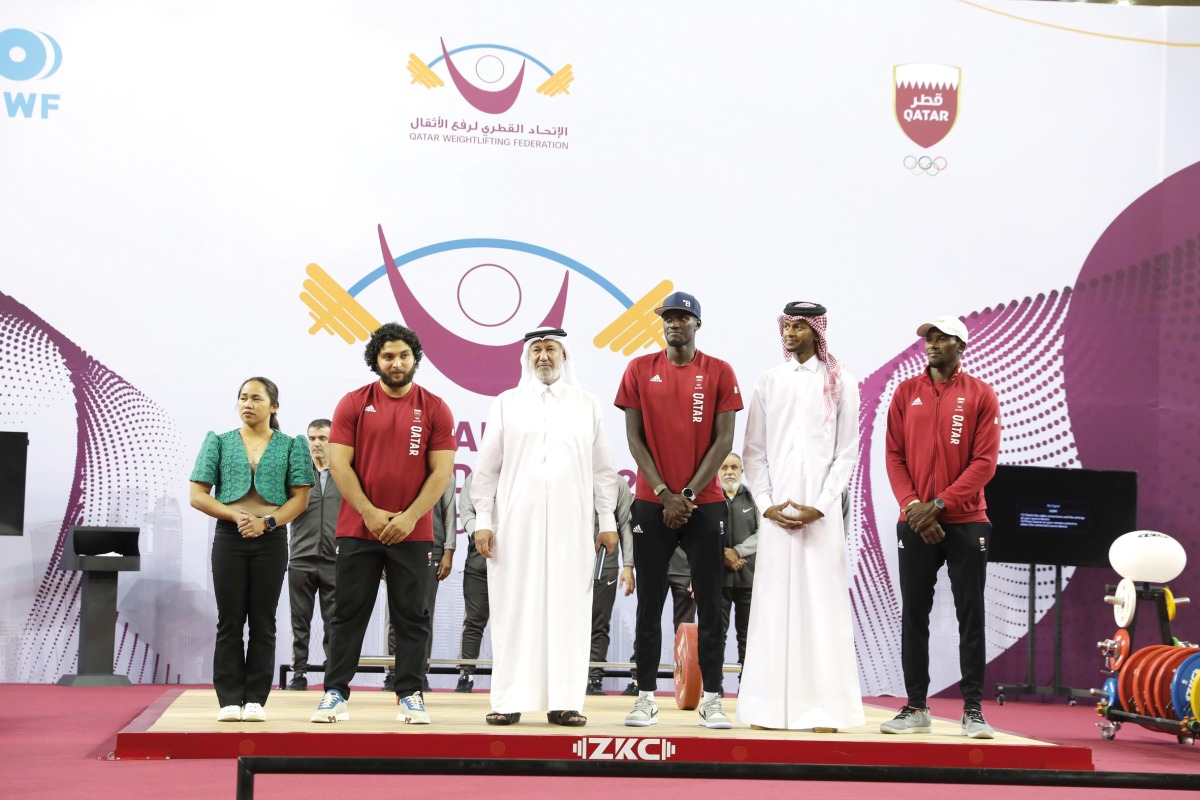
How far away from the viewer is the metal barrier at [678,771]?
1946mm

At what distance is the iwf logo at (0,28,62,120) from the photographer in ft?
25.6

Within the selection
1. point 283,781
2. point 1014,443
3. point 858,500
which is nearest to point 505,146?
point 858,500

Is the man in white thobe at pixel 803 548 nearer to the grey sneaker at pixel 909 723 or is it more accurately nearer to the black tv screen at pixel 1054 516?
the grey sneaker at pixel 909 723

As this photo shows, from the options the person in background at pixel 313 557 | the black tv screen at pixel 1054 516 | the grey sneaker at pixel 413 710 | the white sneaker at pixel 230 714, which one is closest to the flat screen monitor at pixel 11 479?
the person in background at pixel 313 557

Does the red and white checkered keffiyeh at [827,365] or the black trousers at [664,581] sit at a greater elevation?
the red and white checkered keffiyeh at [827,365]

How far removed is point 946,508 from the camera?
491 cm

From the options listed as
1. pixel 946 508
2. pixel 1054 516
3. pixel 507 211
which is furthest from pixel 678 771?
pixel 1054 516

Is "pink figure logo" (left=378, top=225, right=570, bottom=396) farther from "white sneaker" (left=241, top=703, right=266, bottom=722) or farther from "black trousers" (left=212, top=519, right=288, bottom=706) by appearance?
"white sneaker" (left=241, top=703, right=266, bottom=722)

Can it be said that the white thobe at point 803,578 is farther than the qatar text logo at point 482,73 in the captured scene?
No

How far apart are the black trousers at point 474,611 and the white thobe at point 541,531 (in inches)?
97.1

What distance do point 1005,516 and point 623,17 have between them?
4.13m

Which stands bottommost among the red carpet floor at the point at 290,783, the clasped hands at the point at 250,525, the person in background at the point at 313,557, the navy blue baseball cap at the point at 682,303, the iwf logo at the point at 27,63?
the red carpet floor at the point at 290,783

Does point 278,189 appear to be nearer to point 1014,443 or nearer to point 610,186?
point 610,186

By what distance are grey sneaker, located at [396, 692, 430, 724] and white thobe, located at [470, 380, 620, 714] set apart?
288mm
